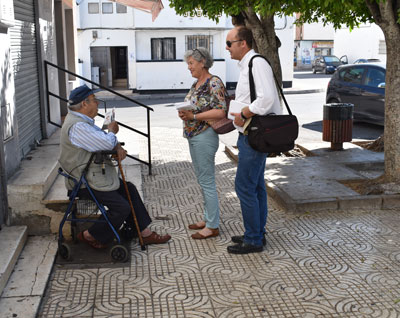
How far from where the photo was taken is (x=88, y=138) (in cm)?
478

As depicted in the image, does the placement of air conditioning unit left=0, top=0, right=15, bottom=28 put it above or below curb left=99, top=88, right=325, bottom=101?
above

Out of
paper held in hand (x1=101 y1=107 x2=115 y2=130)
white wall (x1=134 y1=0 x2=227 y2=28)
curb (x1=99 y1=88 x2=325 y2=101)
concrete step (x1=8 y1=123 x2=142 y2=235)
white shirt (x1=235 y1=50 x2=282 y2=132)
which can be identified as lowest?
curb (x1=99 y1=88 x2=325 y2=101)

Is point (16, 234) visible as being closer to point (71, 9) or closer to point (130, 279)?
point (130, 279)

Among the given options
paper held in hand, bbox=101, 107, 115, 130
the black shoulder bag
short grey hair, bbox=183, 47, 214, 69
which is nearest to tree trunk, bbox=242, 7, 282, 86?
short grey hair, bbox=183, 47, 214, 69

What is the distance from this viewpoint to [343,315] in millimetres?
4078

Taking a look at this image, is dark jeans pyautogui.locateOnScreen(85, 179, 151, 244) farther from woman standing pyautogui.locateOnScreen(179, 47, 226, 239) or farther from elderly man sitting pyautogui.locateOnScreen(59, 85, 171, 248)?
woman standing pyautogui.locateOnScreen(179, 47, 226, 239)

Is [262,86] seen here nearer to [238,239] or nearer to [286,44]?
[238,239]

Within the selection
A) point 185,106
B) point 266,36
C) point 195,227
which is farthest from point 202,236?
point 266,36

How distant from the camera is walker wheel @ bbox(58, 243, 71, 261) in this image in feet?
16.6

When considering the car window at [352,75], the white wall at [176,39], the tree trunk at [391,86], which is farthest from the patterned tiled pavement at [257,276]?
the white wall at [176,39]

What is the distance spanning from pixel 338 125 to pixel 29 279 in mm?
6873

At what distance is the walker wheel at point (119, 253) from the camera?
498 cm

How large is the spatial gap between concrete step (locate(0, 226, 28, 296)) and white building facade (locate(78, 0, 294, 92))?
23.1 metres

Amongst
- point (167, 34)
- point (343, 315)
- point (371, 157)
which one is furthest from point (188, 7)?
point (167, 34)
